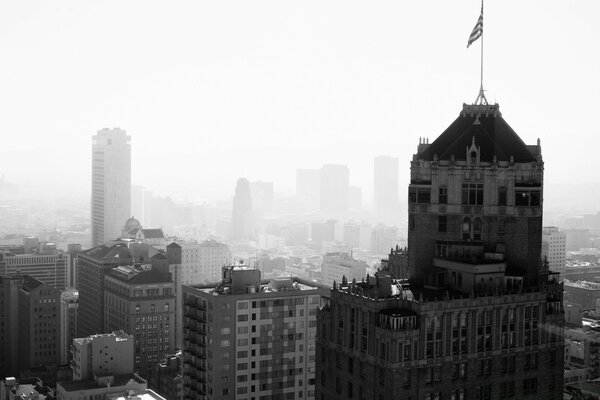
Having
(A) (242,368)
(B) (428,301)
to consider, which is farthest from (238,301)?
(B) (428,301)

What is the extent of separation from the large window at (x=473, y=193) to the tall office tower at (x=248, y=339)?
28.9 m

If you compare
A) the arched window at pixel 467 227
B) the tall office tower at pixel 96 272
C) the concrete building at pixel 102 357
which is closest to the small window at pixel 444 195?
the arched window at pixel 467 227

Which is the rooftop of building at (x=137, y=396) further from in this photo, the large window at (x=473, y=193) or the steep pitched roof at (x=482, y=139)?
the large window at (x=473, y=193)

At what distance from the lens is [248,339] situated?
3511 inches

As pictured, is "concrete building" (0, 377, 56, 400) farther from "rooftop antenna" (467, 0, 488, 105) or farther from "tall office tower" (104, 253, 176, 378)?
"rooftop antenna" (467, 0, 488, 105)

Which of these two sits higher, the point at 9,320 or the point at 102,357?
the point at 102,357

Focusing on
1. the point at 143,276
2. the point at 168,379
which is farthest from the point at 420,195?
the point at 143,276

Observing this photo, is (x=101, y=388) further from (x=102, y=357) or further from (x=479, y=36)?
(x=479, y=36)

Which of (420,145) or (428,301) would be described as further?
(420,145)

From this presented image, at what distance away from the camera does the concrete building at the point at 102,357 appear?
112 metres

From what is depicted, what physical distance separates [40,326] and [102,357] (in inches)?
2223

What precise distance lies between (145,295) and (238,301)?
67.0m

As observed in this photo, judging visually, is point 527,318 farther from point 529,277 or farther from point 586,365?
point 586,365

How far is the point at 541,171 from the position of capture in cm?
6262
